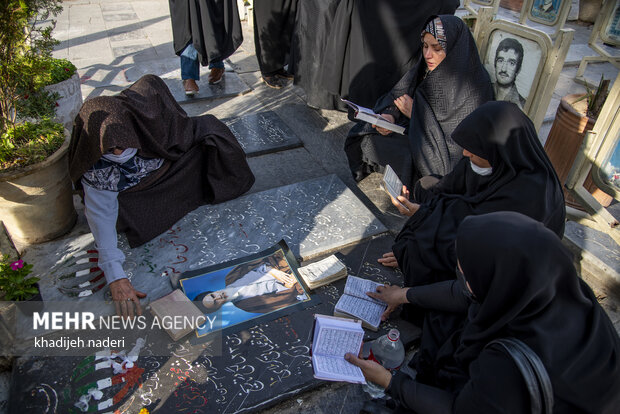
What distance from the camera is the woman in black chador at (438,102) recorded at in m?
3.01

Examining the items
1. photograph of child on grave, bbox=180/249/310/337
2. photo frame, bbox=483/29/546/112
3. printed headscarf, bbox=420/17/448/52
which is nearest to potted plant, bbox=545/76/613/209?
photo frame, bbox=483/29/546/112

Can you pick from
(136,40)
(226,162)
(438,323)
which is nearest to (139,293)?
(226,162)

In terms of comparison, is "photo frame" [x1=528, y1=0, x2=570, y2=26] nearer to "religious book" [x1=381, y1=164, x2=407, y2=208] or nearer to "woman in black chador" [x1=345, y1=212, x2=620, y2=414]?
"religious book" [x1=381, y1=164, x2=407, y2=208]

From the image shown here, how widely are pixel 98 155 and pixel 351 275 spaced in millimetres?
1618

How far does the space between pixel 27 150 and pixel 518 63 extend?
10.9ft

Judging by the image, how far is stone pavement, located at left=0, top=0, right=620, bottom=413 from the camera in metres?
2.79

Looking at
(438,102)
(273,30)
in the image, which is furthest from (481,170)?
(273,30)

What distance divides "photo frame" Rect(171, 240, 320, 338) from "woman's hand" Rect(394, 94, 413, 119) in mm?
1526

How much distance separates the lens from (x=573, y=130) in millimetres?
3289

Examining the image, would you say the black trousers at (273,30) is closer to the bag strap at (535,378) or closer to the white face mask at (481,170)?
the white face mask at (481,170)

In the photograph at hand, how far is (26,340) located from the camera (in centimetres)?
219

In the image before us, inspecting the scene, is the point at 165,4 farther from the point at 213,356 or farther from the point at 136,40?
the point at 213,356

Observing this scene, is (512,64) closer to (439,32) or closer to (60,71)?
(439,32)

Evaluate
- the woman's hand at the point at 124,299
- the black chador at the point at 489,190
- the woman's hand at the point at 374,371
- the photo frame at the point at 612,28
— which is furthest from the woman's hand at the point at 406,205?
the photo frame at the point at 612,28
